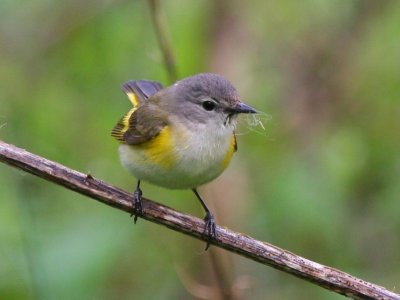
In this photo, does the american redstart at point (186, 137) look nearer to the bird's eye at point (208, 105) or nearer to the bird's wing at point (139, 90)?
the bird's eye at point (208, 105)

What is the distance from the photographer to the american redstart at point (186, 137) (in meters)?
4.45

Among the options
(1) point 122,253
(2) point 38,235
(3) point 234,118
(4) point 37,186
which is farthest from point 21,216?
(3) point 234,118

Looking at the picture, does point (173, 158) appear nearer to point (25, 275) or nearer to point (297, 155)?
point (25, 275)

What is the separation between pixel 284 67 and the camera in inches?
251

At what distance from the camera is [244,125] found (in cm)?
518

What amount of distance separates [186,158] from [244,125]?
83cm

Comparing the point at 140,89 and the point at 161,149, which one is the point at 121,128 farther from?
the point at 161,149

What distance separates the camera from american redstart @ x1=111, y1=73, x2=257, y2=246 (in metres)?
4.45

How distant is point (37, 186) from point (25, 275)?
0.77m

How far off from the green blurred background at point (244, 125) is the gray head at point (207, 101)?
2.58 ft

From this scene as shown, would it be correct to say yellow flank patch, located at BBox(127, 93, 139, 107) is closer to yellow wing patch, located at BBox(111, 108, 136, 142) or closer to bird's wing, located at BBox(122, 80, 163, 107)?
bird's wing, located at BBox(122, 80, 163, 107)

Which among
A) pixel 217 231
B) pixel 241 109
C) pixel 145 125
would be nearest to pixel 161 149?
pixel 145 125

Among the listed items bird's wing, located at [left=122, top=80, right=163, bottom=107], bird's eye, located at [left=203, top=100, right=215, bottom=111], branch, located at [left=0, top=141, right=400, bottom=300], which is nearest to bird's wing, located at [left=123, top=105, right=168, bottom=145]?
bird's eye, located at [left=203, top=100, right=215, bottom=111]

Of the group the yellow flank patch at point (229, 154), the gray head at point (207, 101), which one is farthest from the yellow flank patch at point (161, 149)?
the yellow flank patch at point (229, 154)
